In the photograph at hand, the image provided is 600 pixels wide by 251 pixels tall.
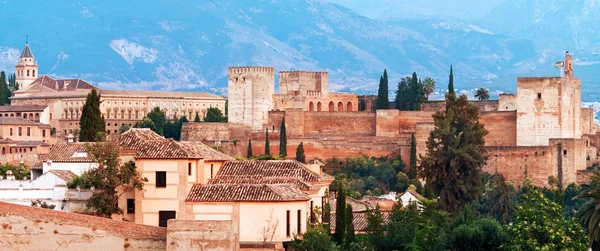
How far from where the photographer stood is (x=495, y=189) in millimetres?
64625

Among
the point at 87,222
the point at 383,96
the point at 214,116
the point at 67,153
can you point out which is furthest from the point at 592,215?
the point at 214,116

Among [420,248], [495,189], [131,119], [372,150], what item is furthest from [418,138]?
[420,248]

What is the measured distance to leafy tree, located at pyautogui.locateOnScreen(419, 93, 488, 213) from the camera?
52750 millimetres

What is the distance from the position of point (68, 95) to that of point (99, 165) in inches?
2711

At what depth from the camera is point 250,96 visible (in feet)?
293

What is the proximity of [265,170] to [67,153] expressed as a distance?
6568 millimetres

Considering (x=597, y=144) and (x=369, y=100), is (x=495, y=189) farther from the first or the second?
(x=369, y=100)

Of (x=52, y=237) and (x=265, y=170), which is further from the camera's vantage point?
(x=265, y=170)

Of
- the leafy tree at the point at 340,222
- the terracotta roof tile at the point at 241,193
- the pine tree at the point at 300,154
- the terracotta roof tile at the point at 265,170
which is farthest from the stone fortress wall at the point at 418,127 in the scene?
the terracotta roof tile at the point at 241,193

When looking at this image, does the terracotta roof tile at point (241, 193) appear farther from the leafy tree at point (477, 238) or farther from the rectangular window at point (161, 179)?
the leafy tree at point (477, 238)

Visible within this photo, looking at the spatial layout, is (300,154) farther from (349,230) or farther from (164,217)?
(164,217)

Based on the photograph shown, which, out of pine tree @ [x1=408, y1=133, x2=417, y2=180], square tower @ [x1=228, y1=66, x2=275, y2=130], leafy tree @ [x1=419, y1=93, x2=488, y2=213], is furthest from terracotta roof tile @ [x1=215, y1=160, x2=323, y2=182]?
square tower @ [x1=228, y1=66, x2=275, y2=130]

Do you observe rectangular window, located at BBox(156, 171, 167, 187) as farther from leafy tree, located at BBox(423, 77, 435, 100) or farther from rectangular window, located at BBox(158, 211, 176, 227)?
leafy tree, located at BBox(423, 77, 435, 100)

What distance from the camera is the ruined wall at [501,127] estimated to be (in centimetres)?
8162
